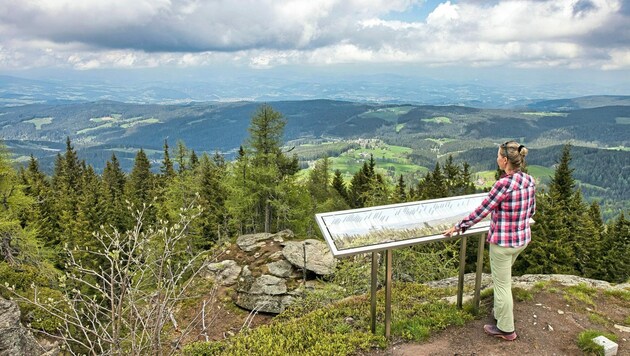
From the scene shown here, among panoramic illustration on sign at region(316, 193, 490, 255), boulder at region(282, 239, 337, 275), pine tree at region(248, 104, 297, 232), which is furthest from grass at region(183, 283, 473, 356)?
pine tree at region(248, 104, 297, 232)

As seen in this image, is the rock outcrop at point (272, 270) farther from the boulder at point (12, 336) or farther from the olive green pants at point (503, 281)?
the olive green pants at point (503, 281)

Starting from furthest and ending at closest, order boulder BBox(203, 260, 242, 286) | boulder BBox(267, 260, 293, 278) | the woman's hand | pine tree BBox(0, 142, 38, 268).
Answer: boulder BBox(203, 260, 242, 286), boulder BBox(267, 260, 293, 278), pine tree BBox(0, 142, 38, 268), the woman's hand

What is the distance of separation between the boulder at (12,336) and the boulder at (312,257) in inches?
468

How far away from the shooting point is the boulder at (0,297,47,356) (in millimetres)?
8703

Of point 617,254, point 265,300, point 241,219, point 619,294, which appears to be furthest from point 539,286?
point 617,254

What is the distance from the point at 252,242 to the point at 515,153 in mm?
20276

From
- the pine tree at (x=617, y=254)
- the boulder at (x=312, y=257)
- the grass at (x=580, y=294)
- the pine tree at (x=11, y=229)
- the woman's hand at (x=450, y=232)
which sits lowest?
the pine tree at (x=617, y=254)

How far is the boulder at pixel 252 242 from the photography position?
2342cm

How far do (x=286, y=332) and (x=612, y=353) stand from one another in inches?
240

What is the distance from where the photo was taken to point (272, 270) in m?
20.1

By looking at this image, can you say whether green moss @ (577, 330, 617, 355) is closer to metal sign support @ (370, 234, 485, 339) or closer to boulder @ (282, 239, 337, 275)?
metal sign support @ (370, 234, 485, 339)


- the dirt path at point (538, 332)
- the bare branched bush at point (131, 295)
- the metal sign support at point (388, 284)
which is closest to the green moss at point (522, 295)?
the dirt path at point (538, 332)

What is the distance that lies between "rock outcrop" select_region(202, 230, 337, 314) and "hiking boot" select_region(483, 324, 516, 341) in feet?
35.1

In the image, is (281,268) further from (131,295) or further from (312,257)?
(131,295)
